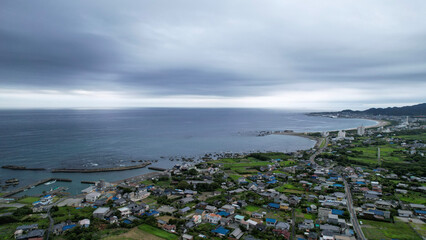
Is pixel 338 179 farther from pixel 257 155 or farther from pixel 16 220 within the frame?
pixel 16 220

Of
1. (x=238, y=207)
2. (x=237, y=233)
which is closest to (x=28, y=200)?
(x=238, y=207)

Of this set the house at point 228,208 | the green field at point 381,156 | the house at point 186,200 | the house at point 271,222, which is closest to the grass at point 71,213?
the house at point 186,200

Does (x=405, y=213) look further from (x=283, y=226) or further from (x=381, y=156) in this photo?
(x=381, y=156)

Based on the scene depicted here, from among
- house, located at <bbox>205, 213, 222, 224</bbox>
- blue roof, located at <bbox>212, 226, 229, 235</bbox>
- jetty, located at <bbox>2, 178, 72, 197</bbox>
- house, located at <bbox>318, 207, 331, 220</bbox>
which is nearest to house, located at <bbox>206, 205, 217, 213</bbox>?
house, located at <bbox>205, 213, 222, 224</bbox>

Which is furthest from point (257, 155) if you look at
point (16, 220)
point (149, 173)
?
point (16, 220)

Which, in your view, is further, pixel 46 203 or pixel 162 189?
pixel 162 189

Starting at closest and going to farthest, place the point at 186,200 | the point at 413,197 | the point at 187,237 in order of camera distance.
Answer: the point at 187,237 < the point at 186,200 < the point at 413,197
